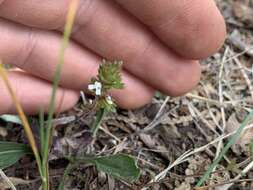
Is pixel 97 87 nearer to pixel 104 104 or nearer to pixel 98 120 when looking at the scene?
pixel 104 104

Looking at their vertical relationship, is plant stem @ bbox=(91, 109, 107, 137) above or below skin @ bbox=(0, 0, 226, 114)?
below

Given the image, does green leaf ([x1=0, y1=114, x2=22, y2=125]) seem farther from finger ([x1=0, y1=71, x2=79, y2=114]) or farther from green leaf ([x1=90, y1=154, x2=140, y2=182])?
green leaf ([x1=90, y1=154, x2=140, y2=182])

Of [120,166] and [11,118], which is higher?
[11,118]

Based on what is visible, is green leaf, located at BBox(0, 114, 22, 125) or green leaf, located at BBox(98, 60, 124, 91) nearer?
green leaf, located at BBox(98, 60, 124, 91)

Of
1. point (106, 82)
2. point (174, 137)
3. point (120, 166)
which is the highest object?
point (106, 82)

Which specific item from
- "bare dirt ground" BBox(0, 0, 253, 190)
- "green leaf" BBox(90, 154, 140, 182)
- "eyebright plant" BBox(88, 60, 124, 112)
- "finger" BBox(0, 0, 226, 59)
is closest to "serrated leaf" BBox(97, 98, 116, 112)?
"eyebright plant" BBox(88, 60, 124, 112)

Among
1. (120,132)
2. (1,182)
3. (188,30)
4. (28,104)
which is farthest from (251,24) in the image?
(1,182)

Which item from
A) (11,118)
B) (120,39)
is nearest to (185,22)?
(120,39)
